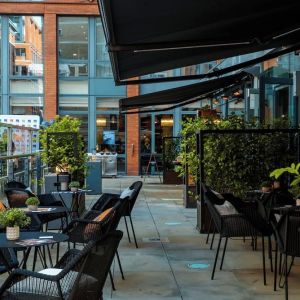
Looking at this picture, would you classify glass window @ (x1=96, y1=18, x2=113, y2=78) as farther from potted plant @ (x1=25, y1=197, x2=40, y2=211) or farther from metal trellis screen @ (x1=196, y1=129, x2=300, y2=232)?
potted plant @ (x1=25, y1=197, x2=40, y2=211)

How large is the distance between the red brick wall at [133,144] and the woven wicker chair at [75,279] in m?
20.1

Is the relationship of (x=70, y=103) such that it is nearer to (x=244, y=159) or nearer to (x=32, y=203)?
(x=244, y=159)

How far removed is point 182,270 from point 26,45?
63.7ft

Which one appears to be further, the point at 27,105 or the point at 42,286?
the point at 27,105

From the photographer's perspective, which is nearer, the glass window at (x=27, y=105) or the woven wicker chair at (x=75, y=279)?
the woven wicker chair at (x=75, y=279)

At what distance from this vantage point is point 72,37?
80.9ft

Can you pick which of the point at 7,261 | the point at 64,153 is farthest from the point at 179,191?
the point at 7,261

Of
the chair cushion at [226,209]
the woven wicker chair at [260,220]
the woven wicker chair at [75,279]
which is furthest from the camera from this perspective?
the chair cushion at [226,209]

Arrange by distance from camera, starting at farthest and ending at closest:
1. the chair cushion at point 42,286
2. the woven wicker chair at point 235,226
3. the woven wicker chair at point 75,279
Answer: the woven wicker chair at point 235,226, the chair cushion at point 42,286, the woven wicker chair at point 75,279

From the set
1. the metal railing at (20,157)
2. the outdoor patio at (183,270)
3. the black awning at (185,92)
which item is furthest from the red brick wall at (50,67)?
the outdoor patio at (183,270)

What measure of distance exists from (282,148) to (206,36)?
9.29ft

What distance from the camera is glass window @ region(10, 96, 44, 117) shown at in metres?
24.5

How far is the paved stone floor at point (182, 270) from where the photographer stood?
601cm

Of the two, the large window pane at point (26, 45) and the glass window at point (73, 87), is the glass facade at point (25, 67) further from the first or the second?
the glass window at point (73, 87)
